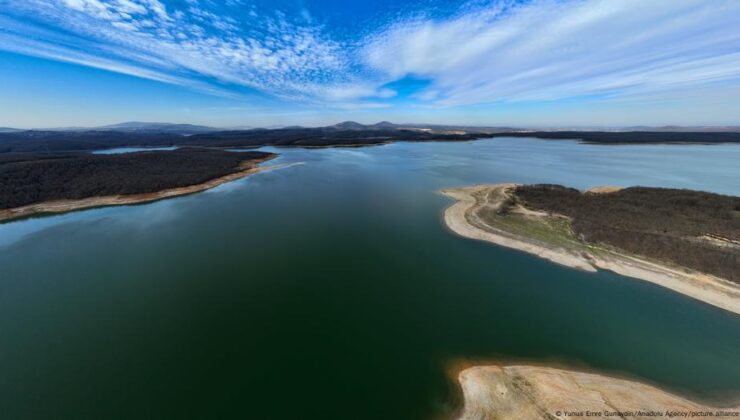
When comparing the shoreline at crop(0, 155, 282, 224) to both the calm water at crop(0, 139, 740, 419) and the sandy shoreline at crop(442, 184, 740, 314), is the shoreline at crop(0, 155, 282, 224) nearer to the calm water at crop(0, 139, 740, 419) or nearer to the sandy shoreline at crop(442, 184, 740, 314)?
the calm water at crop(0, 139, 740, 419)

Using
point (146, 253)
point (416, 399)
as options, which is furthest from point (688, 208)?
point (146, 253)

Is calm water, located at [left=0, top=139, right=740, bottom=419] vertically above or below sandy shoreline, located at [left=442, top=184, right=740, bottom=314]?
below

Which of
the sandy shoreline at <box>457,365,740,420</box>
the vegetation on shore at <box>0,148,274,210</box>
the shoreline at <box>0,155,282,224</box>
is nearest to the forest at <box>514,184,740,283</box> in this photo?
the sandy shoreline at <box>457,365,740,420</box>

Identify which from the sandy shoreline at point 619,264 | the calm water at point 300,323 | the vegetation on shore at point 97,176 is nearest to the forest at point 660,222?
the sandy shoreline at point 619,264

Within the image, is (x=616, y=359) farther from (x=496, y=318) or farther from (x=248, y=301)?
(x=248, y=301)

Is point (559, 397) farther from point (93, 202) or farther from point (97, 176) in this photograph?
point (97, 176)

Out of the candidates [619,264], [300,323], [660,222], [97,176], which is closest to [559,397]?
[300,323]
